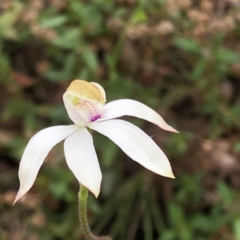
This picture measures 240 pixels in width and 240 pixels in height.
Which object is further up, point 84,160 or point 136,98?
point 84,160

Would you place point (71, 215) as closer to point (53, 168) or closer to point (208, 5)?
point (53, 168)

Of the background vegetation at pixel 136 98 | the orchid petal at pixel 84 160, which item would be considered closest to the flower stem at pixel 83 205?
the orchid petal at pixel 84 160

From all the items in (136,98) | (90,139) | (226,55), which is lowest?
(136,98)

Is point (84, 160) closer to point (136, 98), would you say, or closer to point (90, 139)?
point (90, 139)

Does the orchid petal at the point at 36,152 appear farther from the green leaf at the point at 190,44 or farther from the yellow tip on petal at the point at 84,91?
the green leaf at the point at 190,44

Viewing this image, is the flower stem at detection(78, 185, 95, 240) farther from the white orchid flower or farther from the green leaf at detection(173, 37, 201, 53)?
the green leaf at detection(173, 37, 201, 53)

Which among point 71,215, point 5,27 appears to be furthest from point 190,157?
point 5,27

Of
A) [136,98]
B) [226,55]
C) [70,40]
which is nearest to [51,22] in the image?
[70,40]
